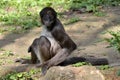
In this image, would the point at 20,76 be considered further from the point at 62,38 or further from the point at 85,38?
the point at 85,38

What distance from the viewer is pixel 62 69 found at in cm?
536

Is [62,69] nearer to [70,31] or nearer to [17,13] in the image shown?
[70,31]

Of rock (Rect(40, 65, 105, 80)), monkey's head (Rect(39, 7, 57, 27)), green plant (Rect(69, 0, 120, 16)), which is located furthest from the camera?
green plant (Rect(69, 0, 120, 16))

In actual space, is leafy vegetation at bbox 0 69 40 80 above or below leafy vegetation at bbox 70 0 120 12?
above

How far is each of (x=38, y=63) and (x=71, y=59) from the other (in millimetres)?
650

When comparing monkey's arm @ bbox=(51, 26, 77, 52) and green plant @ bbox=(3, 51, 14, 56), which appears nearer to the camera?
monkey's arm @ bbox=(51, 26, 77, 52)

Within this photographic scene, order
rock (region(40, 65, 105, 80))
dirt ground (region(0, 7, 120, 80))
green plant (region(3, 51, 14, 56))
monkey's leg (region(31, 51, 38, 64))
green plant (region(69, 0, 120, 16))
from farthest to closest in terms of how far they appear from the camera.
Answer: green plant (region(69, 0, 120, 16))
green plant (region(3, 51, 14, 56))
dirt ground (region(0, 7, 120, 80))
monkey's leg (region(31, 51, 38, 64))
rock (region(40, 65, 105, 80))

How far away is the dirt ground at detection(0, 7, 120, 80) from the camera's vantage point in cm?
845

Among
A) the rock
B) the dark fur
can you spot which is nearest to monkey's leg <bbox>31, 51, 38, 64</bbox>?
the dark fur

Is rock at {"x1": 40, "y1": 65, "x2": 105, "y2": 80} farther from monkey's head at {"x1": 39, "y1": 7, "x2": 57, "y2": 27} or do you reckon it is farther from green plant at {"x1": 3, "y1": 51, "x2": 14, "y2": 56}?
green plant at {"x1": 3, "y1": 51, "x2": 14, "y2": 56}

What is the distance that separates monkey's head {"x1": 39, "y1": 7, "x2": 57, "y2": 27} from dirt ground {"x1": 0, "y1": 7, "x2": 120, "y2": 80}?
46.2 inches

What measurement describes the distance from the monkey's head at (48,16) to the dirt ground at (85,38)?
3.85ft

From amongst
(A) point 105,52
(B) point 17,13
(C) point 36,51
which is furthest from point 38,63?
(B) point 17,13

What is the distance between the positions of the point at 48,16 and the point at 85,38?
2879 mm
